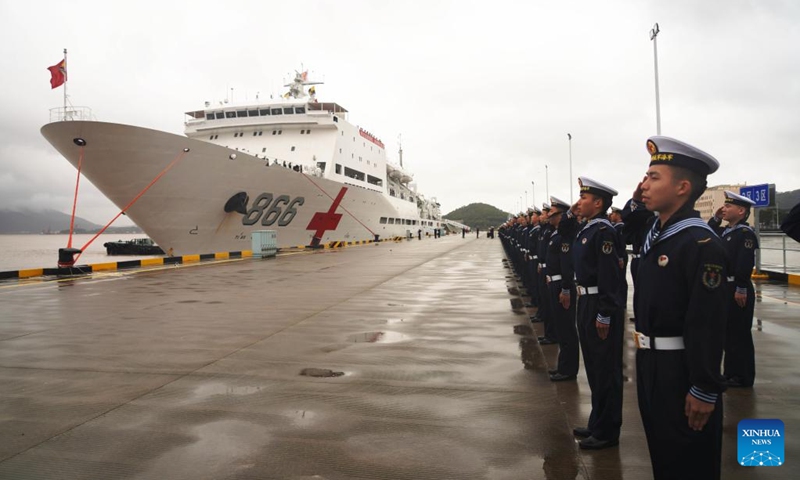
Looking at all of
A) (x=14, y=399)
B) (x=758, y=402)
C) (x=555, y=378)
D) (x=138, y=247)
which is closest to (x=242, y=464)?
(x=14, y=399)

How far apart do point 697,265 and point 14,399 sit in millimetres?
4577

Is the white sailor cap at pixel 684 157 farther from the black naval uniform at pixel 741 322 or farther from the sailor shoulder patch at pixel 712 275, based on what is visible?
the black naval uniform at pixel 741 322

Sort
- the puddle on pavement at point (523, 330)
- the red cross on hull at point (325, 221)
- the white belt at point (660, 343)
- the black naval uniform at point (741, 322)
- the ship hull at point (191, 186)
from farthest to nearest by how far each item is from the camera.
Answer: the red cross on hull at point (325, 221), the ship hull at point (191, 186), the puddle on pavement at point (523, 330), the black naval uniform at point (741, 322), the white belt at point (660, 343)

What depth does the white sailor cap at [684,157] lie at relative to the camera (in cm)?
211

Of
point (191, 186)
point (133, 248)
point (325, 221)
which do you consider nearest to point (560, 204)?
point (191, 186)

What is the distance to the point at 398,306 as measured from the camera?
25.9ft

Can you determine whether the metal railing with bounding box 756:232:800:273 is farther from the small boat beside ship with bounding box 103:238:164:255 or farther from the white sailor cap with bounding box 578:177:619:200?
the small boat beside ship with bounding box 103:238:164:255

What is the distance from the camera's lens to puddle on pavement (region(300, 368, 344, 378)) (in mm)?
4215

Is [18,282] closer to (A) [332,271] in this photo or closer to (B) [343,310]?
(A) [332,271]

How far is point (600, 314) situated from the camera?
299 centimetres

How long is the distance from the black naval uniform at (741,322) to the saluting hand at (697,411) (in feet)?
7.26

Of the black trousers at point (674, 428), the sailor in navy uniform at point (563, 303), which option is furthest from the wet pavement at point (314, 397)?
the black trousers at point (674, 428)

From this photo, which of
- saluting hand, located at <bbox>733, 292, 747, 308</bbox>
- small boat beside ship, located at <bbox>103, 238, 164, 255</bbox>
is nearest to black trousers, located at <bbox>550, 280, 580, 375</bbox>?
saluting hand, located at <bbox>733, 292, 747, 308</bbox>

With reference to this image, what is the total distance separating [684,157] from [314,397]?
2.88m
